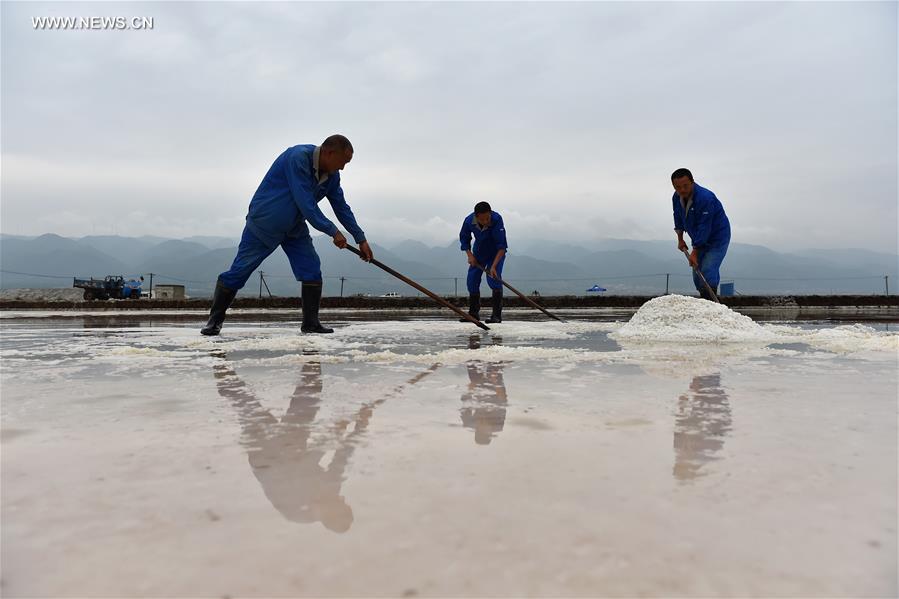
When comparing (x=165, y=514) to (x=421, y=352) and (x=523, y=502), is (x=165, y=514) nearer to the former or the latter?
(x=523, y=502)

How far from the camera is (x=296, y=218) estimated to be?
180 inches

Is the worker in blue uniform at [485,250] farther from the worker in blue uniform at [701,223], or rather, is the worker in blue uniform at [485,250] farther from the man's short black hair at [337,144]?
the man's short black hair at [337,144]

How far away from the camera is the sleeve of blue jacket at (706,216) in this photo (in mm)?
5730

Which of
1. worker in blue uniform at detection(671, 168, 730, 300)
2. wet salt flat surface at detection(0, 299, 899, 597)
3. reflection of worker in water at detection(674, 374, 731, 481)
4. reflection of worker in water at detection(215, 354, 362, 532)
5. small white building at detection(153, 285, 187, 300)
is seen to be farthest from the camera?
small white building at detection(153, 285, 187, 300)

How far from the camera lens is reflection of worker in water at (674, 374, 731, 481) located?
4.00 feet

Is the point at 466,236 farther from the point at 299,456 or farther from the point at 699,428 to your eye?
the point at 299,456

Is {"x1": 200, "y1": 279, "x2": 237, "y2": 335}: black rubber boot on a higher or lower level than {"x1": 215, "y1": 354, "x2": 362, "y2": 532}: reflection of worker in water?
higher

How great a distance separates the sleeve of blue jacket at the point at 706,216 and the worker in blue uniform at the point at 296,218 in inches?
134

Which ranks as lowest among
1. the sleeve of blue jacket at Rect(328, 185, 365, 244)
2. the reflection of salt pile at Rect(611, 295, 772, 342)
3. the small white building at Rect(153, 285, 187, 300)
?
the reflection of salt pile at Rect(611, 295, 772, 342)

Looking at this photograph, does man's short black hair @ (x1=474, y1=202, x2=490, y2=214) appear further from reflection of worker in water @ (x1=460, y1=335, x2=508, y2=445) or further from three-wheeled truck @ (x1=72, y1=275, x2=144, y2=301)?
three-wheeled truck @ (x1=72, y1=275, x2=144, y2=301)

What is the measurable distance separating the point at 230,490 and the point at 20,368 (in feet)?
7.49

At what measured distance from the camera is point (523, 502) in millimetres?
996

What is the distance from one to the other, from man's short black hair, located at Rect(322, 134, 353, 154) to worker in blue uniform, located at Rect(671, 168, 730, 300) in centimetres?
322

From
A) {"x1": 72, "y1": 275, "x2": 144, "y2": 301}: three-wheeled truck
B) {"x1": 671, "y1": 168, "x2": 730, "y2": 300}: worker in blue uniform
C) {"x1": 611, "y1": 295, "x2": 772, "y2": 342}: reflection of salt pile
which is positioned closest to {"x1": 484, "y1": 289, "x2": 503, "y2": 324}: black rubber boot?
{"x1": 611, "y1": 295, "x2": 772, "y2": 342}: reflection of salt pile
